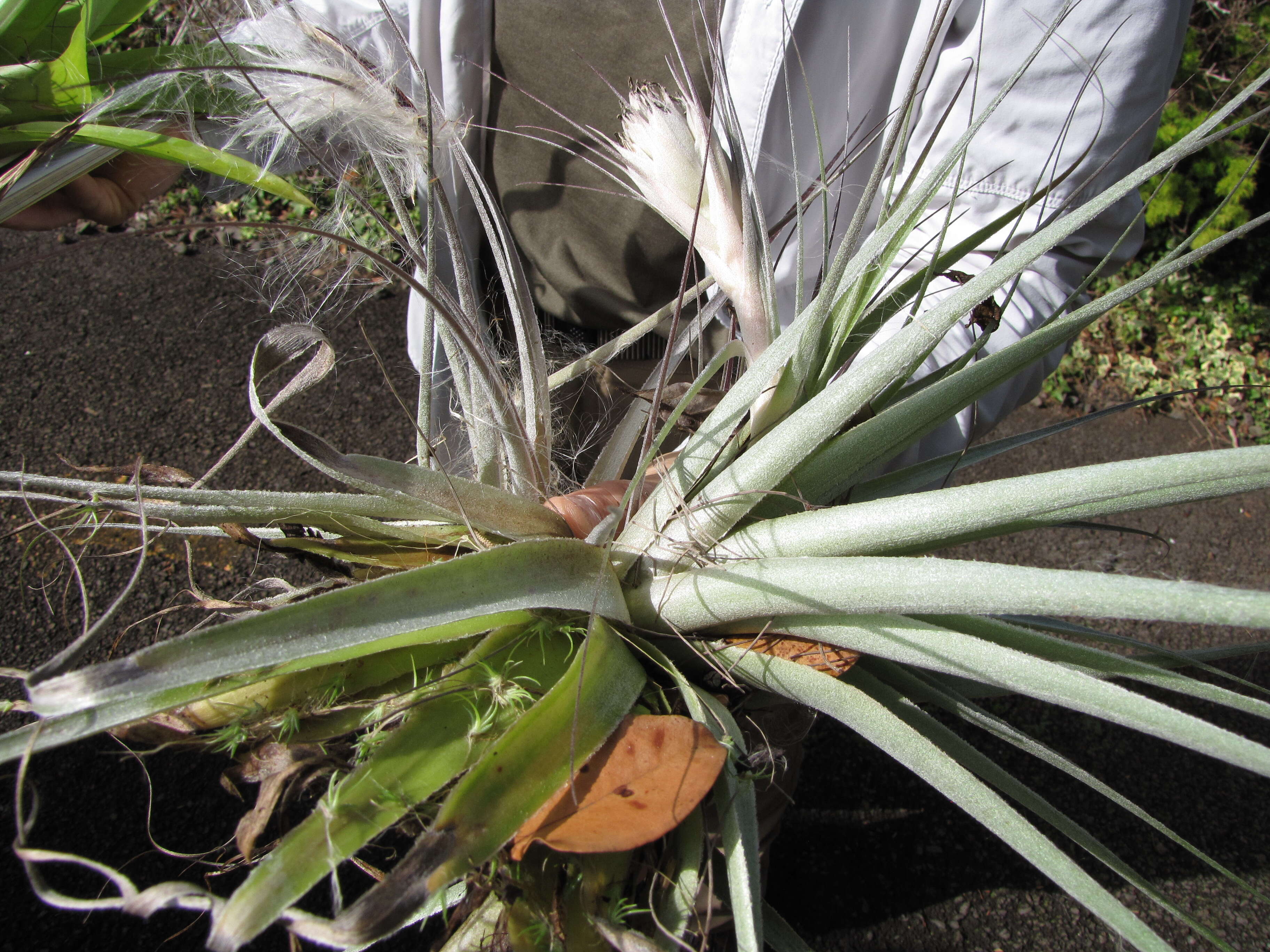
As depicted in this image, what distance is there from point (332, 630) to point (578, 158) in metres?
0.85

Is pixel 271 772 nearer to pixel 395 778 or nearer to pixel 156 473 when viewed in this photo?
pixel 395 778

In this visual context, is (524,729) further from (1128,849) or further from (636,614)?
(1128,849)

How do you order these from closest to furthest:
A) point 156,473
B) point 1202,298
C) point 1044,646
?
point 1044,646 → point 156,473 → point 1202,298

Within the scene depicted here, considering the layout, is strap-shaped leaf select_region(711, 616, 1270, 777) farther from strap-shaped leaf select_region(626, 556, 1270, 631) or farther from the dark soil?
the dark soil

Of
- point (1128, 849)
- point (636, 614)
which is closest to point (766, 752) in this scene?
point (636, 614)

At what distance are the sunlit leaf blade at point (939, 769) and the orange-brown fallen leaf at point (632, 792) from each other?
9 centimetres

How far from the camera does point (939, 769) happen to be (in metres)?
0.57

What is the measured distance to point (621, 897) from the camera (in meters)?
0.58

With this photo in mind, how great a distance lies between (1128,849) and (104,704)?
7.32 feet

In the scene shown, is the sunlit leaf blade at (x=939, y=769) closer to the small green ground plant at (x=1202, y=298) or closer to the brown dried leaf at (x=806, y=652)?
the brown dried leaf at (x=806, y=652)

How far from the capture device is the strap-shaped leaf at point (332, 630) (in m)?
0.43

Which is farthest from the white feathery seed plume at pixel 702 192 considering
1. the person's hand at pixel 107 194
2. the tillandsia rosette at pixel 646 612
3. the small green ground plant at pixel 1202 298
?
the small green ground plant at pixel 1202 298

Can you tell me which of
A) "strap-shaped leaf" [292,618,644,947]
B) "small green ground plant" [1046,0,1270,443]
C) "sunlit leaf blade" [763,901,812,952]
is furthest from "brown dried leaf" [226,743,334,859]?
"small green ground plant" [1046,0,1270,443]

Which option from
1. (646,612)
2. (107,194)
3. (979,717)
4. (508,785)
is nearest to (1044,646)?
(979,717)
